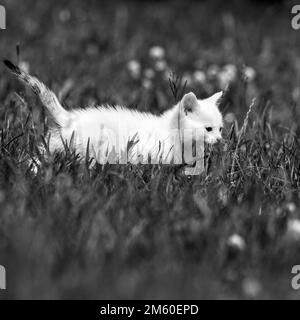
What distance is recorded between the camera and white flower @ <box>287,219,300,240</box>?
103 inches

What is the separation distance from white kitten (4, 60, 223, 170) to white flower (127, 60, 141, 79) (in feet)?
5.24

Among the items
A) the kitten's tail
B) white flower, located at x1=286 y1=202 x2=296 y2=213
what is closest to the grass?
white flower, located at x1=286 y1=202 x2=296 y2=213

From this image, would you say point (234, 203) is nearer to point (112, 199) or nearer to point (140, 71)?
point (112, 199)

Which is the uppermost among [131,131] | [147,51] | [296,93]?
[147,51]

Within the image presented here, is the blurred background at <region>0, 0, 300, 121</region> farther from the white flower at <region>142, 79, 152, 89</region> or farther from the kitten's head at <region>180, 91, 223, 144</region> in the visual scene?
the kitten's head at <region>180, 91, 223, 144</region>

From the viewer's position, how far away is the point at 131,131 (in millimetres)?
3521

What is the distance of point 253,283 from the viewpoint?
233cm

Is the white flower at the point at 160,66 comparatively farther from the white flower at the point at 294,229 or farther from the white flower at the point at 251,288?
the white flower at the point at 251,288

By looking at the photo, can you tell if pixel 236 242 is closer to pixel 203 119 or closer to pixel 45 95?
pixel 203 119

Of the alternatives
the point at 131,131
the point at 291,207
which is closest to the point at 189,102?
the point at 131,131

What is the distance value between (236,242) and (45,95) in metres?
1.39

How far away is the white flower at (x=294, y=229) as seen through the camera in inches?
103

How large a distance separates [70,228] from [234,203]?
83 cm
